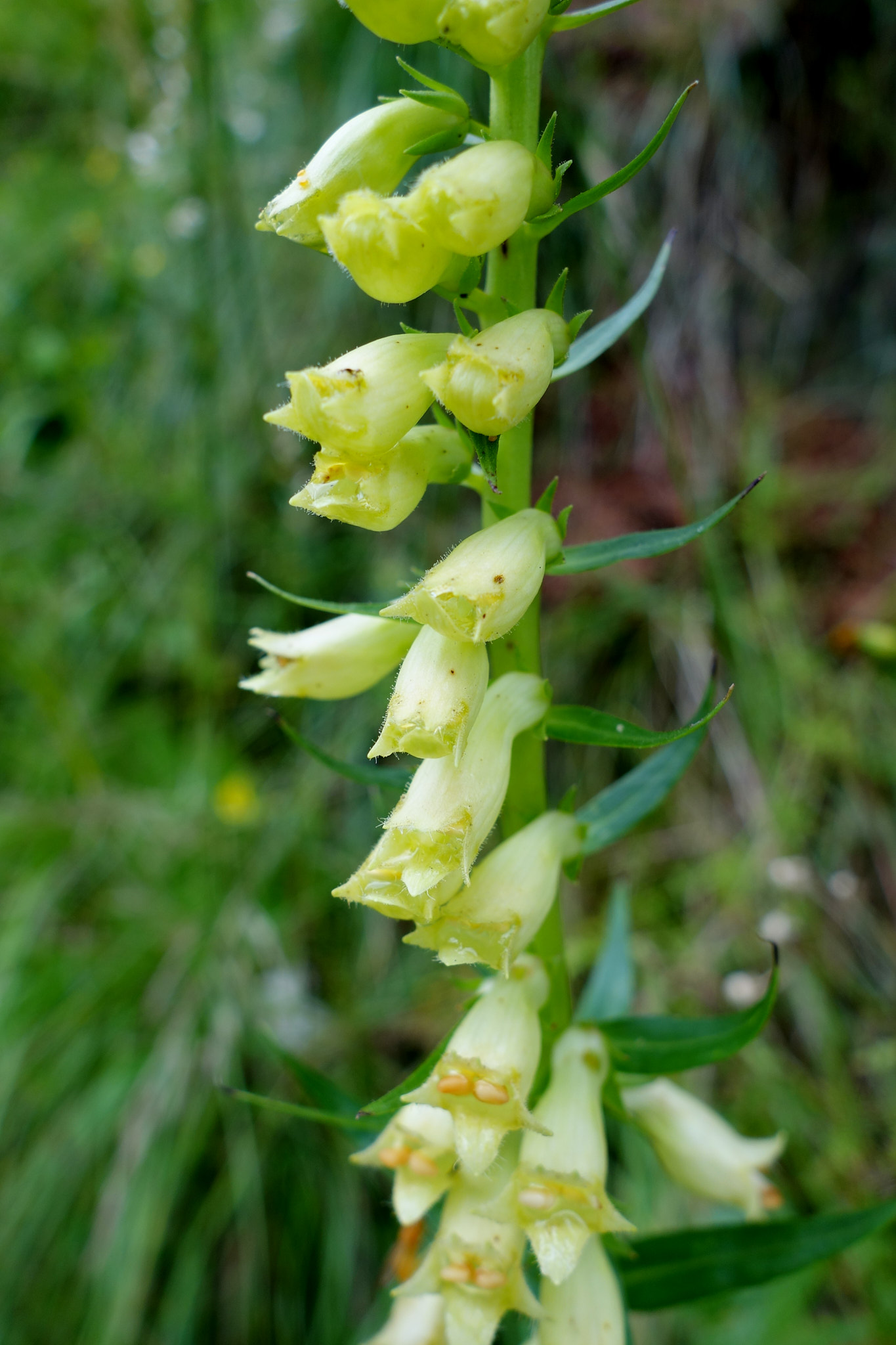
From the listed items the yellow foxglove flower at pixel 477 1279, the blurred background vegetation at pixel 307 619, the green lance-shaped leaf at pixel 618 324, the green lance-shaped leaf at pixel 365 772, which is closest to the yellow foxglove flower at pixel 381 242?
the green lance-shaped leaf at pixel 618 324

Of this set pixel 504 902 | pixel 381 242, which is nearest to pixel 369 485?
pixel 381 242

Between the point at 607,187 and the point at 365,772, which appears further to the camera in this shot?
the point at 365,772

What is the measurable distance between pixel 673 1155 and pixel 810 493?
217cm

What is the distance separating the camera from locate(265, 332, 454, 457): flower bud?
0.73 m

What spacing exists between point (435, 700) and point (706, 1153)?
748mm

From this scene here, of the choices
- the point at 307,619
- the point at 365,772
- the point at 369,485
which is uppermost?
the point at 369,485

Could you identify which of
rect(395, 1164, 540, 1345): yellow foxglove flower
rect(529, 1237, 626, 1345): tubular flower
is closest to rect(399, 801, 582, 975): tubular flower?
rect(395, 1164, 540, 1345): yellow foxglove flower

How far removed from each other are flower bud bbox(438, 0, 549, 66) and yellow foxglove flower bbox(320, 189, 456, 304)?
0.14 m

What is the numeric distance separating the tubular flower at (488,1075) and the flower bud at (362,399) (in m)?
0.57

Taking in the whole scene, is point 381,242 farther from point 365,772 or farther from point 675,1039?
point 675,1039

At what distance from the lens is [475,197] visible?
692 mm

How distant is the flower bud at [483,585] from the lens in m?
0.74

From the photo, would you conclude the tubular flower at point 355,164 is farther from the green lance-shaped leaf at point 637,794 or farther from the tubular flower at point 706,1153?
the tubular flower at point 706,1153

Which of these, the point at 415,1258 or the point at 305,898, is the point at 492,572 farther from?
the point at 305,898
